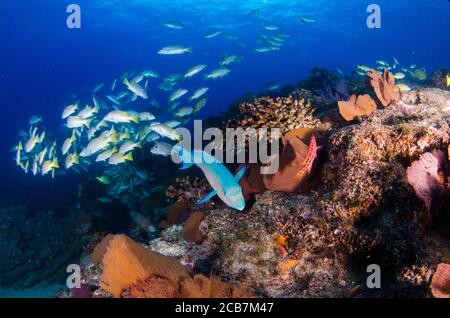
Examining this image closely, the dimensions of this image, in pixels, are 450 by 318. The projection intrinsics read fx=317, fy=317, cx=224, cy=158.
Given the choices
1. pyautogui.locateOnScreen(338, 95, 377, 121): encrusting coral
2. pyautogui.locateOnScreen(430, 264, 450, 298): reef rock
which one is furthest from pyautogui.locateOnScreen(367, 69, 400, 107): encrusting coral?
pyautogui.locateOnScreen(430, 264, 450, 298): reef rock

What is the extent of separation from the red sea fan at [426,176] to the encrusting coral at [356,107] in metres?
2.08

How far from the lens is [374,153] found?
3975 mm

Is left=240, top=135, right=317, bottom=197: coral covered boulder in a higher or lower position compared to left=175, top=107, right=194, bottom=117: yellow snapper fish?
higher

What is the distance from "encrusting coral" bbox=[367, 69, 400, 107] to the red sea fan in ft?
9.91

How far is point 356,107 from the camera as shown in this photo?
5848 millimetres

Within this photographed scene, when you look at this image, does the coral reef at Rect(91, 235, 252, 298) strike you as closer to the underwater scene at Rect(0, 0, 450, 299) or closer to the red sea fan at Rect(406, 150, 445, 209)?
the underwater scene at Rect(0, 0, 450, 299)

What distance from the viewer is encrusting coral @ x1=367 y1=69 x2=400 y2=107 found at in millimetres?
6480

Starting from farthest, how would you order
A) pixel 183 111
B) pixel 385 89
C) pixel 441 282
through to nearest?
pixel 183 111 < pixel 385 89 < pixel 441 282

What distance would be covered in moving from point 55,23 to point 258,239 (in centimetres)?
5769

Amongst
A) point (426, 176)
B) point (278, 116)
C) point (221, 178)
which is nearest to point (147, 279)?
point (221, 178)

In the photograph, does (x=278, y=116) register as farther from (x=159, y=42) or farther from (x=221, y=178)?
(x=159, y=42)

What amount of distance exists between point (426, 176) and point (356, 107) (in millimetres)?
2501
